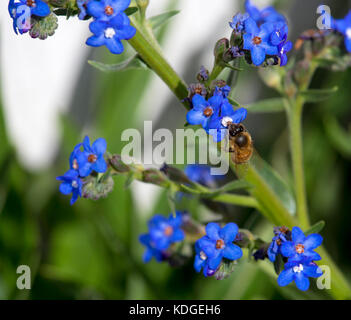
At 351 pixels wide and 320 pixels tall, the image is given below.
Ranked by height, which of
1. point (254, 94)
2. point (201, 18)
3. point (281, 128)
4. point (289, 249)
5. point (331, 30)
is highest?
point (201, 18)

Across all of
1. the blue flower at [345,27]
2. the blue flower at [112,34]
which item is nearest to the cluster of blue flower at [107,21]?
the blue flower at [112,34]

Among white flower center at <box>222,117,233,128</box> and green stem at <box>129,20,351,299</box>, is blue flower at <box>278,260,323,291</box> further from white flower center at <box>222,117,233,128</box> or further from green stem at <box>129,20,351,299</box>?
white flower center at <box>222,117,233,128</box>

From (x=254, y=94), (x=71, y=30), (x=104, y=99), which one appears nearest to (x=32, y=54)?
(x=71, y=30)

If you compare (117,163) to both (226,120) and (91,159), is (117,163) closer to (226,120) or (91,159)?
(91,159)

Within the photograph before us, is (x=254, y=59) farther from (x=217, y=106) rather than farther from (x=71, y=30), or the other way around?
(x=71, y=30)

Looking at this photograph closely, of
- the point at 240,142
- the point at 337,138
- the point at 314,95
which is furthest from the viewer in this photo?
the point at 337,138

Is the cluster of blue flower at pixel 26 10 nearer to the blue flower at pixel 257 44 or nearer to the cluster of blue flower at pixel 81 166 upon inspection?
the cluster of blue flower at pixel 81 166

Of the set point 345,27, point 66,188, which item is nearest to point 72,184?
point 66,188
